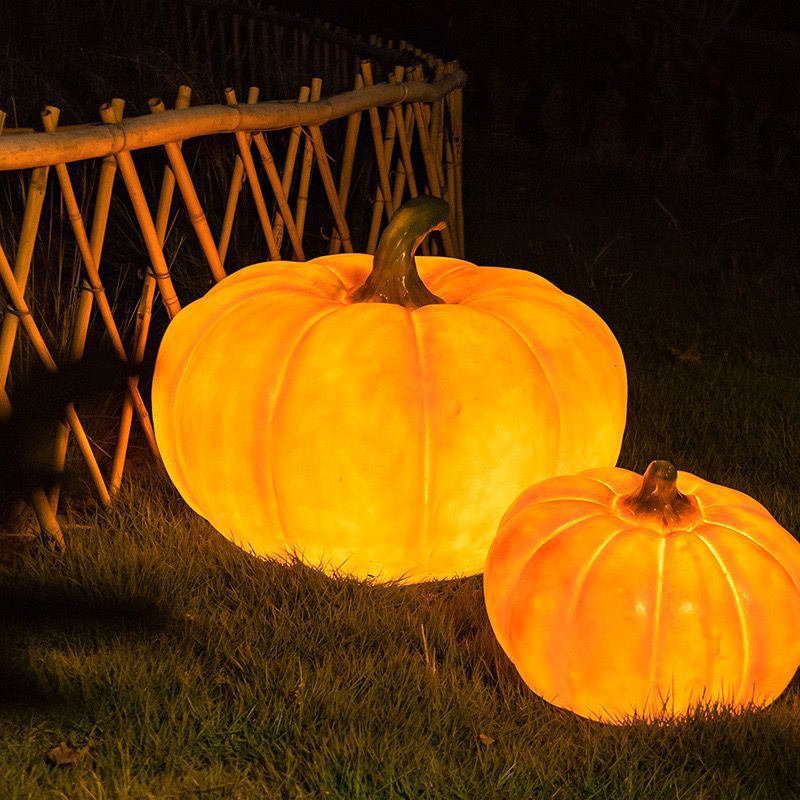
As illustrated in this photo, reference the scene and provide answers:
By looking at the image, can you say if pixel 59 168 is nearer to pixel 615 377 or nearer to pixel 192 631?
pixel 192 631

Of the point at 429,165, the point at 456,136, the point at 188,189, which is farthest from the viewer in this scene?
the point at 456,136

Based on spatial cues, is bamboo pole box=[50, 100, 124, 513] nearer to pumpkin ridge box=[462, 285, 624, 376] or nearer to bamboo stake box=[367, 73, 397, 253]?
pumpkin ridge box=[462, 285, 624, 376]

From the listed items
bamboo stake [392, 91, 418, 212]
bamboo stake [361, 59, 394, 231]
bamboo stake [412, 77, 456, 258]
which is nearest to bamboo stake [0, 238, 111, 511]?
bamboo stake [361, 59, 394, 231]

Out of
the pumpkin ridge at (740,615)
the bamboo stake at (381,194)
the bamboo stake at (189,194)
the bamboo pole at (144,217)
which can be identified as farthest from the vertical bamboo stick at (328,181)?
the pumpkin ridge at (740,615)

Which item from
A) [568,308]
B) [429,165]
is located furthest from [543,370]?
[429,165]

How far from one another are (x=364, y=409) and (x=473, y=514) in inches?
13.8

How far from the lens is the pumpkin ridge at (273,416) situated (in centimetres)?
253

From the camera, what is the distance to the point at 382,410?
2455mm

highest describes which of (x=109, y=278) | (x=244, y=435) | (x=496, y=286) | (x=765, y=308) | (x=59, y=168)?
(x=59, y=168)

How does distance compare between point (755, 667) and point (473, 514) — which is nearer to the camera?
point (755, 667)

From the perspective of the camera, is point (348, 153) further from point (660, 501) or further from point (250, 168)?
point (660, 501)

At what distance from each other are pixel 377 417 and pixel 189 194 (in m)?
0.90

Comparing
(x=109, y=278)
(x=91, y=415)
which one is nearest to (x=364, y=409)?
(x=91, y=415)

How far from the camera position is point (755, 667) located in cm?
218
